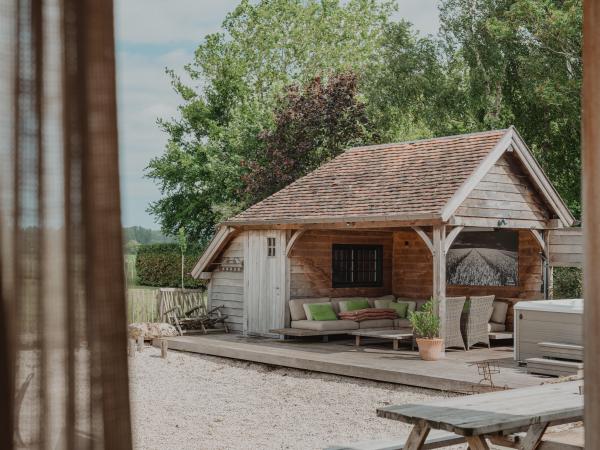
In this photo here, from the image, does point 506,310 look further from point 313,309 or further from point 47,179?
point 47,179

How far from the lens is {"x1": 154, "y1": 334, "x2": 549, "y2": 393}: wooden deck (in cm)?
1077

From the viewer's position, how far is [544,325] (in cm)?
1159

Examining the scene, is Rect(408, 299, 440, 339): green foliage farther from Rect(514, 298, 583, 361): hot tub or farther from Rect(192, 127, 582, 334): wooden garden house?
Rect(514, 298, 583, 361): hot tub

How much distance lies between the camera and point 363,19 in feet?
131

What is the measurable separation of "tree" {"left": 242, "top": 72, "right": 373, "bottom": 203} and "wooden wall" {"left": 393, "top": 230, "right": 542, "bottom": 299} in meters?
8.97

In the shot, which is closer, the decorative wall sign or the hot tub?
the hot tub

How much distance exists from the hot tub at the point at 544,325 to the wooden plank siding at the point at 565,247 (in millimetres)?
3628

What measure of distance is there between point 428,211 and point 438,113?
15.6 m

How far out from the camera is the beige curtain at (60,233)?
1.37m

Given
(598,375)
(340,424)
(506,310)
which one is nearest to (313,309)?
(506,310)

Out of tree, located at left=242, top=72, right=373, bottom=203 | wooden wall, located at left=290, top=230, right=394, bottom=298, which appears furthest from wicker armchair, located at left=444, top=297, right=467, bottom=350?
tree, located at left=242, top=72, right=373, bottom=203

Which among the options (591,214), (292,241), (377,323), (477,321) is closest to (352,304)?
(377,323)

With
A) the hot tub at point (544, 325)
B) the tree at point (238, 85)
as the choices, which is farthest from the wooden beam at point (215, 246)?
the tree at point (238, 85)

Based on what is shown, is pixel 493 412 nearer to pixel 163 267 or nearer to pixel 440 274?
pixel 440 274
